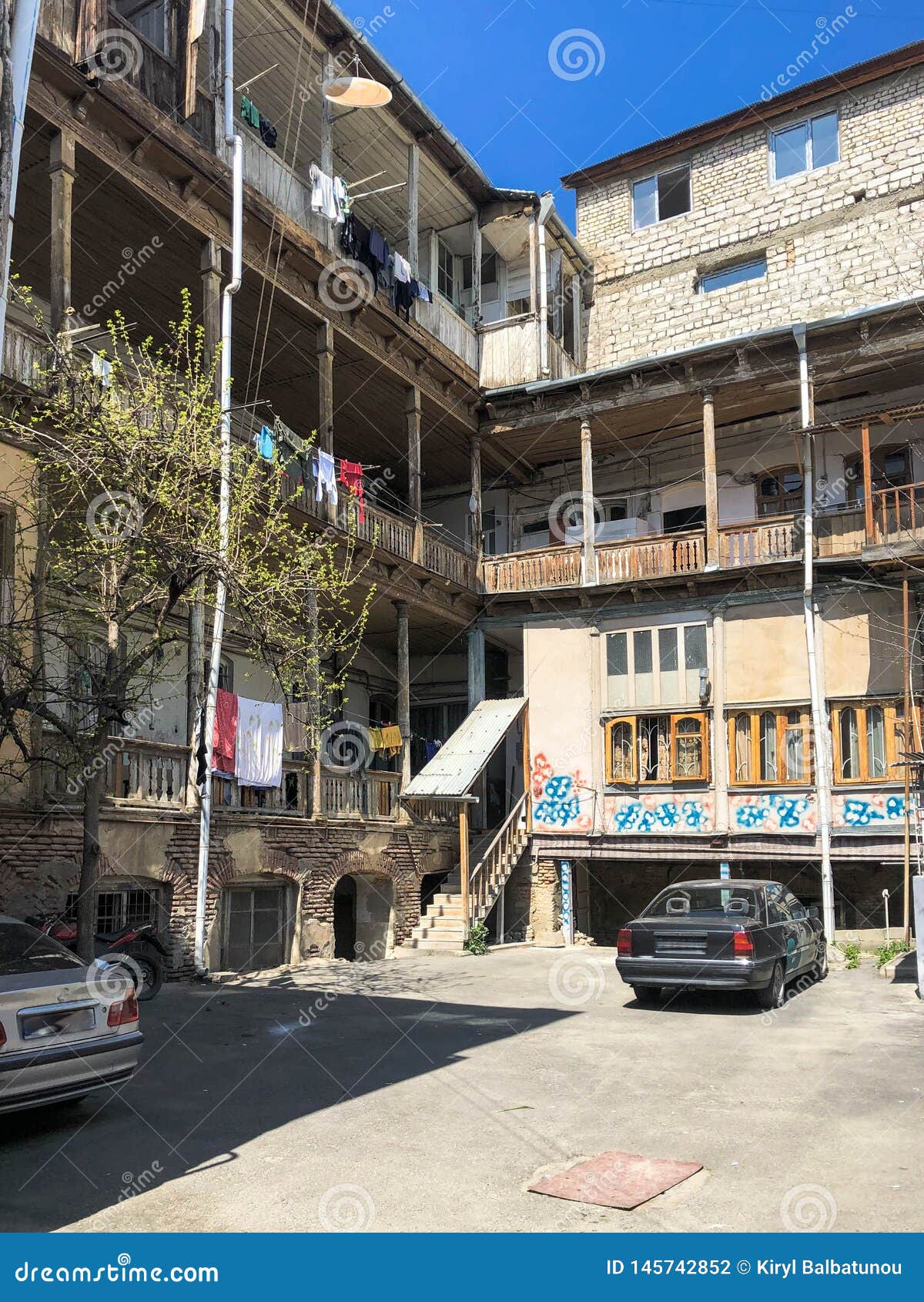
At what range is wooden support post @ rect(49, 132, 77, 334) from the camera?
14227 mm

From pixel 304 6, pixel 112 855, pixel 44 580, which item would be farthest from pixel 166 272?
pixel 112 855

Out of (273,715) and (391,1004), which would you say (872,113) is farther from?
(391,1004)

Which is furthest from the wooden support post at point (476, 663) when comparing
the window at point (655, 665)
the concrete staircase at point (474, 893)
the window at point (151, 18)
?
the window at point (151, 18)

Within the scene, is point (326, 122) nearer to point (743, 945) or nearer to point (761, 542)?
point (761, 542)

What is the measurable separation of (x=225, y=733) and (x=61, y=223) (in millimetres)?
7395

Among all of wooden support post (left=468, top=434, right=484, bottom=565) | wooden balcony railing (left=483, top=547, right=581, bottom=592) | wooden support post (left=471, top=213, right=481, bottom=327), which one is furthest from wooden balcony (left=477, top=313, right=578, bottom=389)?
wooden balcony railing (left=483, top=547, right=581, bottom=592)

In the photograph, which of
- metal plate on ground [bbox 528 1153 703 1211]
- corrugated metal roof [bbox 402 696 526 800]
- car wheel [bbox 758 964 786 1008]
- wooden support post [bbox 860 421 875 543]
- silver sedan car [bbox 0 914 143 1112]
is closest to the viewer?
metal plate on ground [bbox 528 1153 703 1211]

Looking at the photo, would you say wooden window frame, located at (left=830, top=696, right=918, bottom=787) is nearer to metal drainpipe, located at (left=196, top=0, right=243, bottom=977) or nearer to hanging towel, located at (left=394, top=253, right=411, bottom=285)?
metal drainpipe, located at (left=196, top=0, right=243, bottom=977)

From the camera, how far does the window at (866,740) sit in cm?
1991

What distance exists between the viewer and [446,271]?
2641 cm

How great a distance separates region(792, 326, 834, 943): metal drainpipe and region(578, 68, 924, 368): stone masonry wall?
3.93 m

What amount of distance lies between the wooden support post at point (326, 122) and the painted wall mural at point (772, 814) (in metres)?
13.9

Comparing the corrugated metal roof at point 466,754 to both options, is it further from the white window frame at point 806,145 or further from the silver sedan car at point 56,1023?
the white window frame at point 806,145

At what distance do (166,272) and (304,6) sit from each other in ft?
16.8
